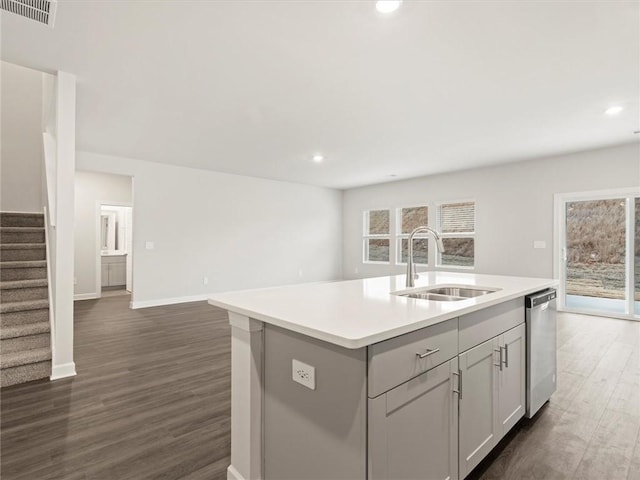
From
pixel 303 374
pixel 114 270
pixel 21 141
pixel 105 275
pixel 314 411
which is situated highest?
pixel 21 141

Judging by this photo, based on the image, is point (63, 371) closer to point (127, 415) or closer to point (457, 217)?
point (127, 415)

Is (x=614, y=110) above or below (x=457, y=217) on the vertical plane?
above

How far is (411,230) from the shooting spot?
25.6 feet

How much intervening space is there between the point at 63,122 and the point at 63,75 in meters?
0.43

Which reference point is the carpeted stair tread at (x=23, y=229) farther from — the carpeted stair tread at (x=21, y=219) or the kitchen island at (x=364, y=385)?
the kitchen island at (x=364, y=385)

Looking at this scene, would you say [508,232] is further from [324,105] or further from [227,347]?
[227,347]

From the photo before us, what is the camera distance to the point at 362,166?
6398 millimetres

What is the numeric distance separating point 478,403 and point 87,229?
7642 mm

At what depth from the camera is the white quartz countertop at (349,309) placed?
1124 mm

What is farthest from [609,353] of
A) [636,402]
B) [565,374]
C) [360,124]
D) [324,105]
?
[324,105]

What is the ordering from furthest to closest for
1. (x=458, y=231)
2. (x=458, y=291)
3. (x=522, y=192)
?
(x=458, y=231) < (x=522, y=192) < (x=458, y=291)

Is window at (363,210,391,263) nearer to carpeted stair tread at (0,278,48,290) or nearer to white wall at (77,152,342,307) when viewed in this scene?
white wall at (77,152,342,307)

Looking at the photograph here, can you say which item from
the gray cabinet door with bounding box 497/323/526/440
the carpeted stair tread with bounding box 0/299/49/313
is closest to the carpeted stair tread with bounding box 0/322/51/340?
the carpeted stair tread with bounding box 0/299/49/313

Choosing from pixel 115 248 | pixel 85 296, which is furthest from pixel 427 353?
pixel 115 248
